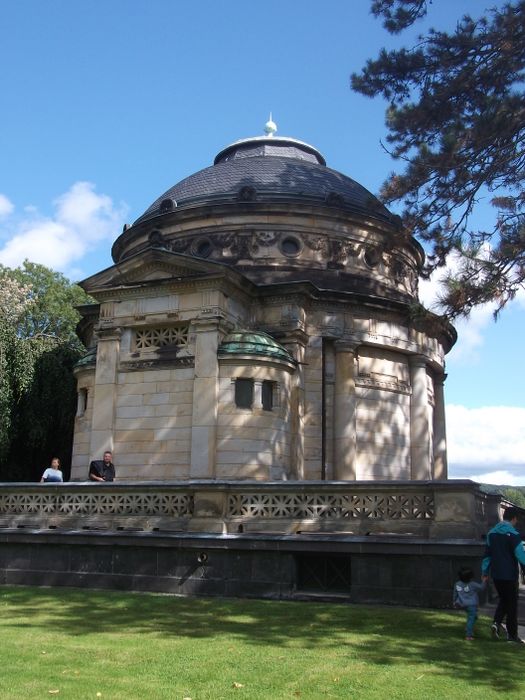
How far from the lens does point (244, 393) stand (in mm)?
20750

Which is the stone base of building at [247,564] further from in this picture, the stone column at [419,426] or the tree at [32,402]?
the tree at [32,402]

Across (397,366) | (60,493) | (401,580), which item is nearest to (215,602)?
(401,580)

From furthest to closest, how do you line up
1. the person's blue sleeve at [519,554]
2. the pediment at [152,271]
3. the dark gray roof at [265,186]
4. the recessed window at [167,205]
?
the recessed window at [167,205] < the dark gray roof at [265,186] < the pediment at [152,271] < the person's blue sleeve at [519,554]

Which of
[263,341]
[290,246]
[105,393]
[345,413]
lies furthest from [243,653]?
[290,246]

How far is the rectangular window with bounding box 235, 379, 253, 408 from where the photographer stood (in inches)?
811

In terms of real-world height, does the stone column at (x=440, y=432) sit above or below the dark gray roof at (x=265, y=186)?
below

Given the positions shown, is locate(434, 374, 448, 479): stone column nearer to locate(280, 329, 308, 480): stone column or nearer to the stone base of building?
locate(280, 329, 308, 480): stone column

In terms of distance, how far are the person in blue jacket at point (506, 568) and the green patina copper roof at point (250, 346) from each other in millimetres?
11227

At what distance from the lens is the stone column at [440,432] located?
30.0 metres

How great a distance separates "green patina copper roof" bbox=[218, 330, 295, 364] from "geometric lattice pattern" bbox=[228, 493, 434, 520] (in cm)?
674

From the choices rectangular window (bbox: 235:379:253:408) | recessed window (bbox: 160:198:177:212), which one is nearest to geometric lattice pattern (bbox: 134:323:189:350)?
rectangular window (bbox: 235:379:253:408)

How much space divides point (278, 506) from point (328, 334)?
37.5 ft

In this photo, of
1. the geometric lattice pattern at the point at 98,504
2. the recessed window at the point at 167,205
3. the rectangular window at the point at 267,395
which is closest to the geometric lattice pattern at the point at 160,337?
the rectangular window at the point at 267,395

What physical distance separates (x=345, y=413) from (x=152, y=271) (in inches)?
310
